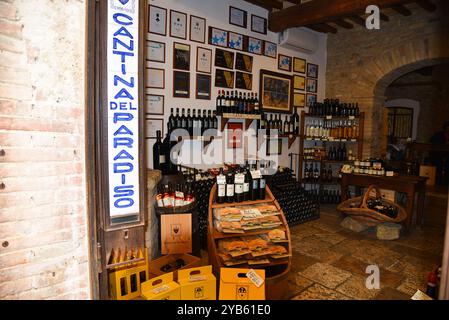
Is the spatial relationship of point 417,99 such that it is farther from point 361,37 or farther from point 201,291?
point 201,291

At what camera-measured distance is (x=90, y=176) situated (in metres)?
1.46

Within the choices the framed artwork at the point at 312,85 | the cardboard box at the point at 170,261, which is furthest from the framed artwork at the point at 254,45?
the cardboard box at the point at 170,261

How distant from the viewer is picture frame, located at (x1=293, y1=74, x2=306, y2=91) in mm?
6148

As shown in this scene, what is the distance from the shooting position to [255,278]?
2.20 m

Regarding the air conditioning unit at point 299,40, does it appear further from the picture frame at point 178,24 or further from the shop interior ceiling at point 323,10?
the picture frame at point 178,24

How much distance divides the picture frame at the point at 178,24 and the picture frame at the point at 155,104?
913 millimetres

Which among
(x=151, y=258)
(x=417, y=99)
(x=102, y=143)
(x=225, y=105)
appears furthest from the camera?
(x=417, y=99)

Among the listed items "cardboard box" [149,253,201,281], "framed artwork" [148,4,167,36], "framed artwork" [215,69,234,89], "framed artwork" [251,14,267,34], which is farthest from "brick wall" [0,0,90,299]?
"framed artwork" [251,14,267,34]

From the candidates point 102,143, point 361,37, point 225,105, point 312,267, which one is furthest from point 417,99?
point 102,143

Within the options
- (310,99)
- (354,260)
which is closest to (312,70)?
(310,99)

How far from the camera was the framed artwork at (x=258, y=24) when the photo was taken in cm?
525

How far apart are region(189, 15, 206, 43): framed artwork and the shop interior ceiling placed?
42.1 inches

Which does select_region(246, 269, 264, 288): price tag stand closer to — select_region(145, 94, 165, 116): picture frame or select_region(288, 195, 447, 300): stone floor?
select_region(288, 195, 447, 300): stone floor

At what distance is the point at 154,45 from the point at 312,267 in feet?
11.2
